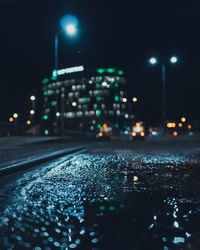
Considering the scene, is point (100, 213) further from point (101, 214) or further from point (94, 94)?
point (94, 94)

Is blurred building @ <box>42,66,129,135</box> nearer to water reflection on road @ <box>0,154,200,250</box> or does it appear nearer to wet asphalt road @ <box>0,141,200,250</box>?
wet asphalt road @ <box>0,141,200,250</box>

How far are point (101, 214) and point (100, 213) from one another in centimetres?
5

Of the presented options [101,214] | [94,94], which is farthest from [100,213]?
[94,94]

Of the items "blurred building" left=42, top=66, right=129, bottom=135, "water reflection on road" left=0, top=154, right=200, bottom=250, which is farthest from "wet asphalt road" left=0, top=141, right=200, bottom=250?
"blurred building" left=42, top=66, right=129, bottom=135

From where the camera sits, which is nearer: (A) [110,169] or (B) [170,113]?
(A) [110,169]

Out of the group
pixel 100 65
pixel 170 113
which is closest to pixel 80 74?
pixel 100 65

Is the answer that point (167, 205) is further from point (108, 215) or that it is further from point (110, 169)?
point (110, 169)

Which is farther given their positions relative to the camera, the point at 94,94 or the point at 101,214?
the point at 94,94

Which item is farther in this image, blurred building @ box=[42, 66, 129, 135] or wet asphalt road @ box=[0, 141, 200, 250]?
blurred building @ box=[42, 66, 129, 135]

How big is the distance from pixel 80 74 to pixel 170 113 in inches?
2920

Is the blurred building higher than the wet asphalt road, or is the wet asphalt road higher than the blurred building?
the blurred building

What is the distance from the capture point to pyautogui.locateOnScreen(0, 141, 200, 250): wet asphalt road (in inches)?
119

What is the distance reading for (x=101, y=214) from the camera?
402cm

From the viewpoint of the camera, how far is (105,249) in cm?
282
